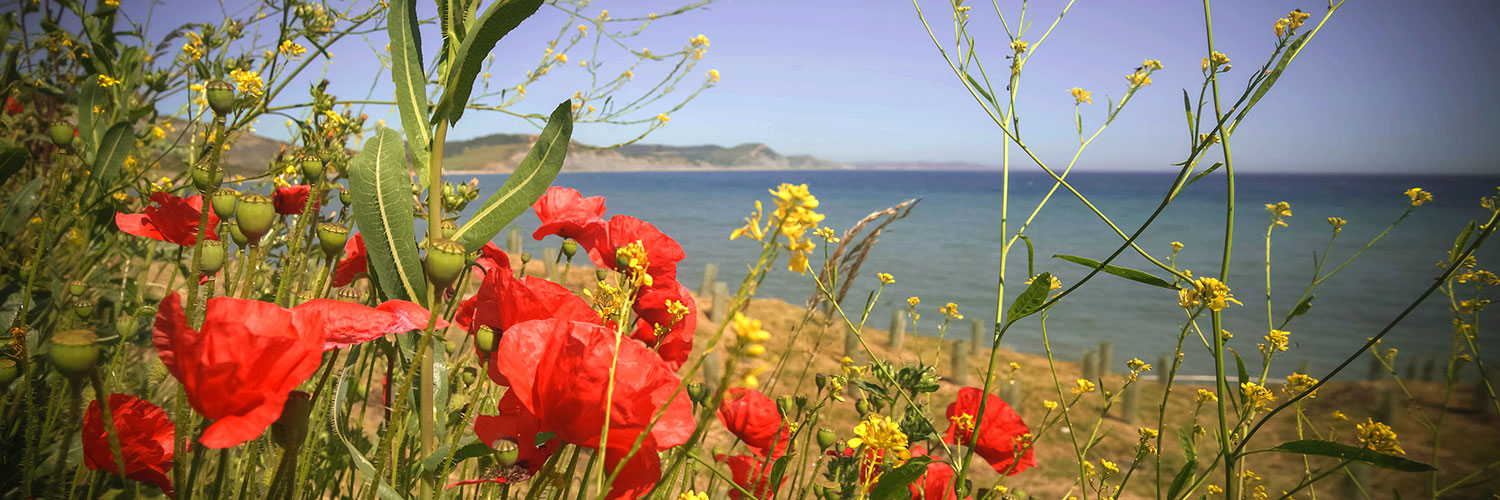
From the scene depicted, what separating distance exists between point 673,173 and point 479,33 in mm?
103121

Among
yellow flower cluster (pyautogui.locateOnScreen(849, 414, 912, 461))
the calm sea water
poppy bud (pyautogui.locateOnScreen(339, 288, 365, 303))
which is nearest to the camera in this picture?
poppy bud (pyautogui.locateOnScreen(339, 288, 365, 303))

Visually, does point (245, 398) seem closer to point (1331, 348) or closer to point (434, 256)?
point (434, 256)

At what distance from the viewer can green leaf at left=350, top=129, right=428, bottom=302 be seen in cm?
47

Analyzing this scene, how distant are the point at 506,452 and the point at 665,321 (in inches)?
12.4

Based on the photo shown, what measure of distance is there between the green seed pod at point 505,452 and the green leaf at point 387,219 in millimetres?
123

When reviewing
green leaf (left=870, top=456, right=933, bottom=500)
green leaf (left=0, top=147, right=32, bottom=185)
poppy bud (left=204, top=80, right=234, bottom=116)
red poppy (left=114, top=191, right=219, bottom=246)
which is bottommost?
green leaf (left=870, top=456, right=933, bottom=500)

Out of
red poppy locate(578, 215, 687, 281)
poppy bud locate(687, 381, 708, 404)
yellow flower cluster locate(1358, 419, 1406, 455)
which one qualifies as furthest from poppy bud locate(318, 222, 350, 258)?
yellow flower cluster locate(1358, 419, 1406, 455)

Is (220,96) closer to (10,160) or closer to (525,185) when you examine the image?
(525,185)

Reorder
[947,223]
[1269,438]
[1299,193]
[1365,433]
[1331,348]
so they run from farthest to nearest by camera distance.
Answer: [1299,193] → [947,223] → [1331,348] → [1269,438] → [1365,433]

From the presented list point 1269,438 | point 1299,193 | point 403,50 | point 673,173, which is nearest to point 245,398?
point 403,50

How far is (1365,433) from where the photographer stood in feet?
3.25

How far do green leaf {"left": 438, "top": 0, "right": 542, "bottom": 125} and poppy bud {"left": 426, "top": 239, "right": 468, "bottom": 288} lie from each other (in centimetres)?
11

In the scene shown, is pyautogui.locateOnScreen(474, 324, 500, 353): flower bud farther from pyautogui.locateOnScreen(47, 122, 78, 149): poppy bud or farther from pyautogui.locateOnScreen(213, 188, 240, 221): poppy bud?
pyautogui.locateOnScreen(47, 122, 78, 149): poppy bud

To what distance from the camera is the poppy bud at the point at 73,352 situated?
390 millimetres
